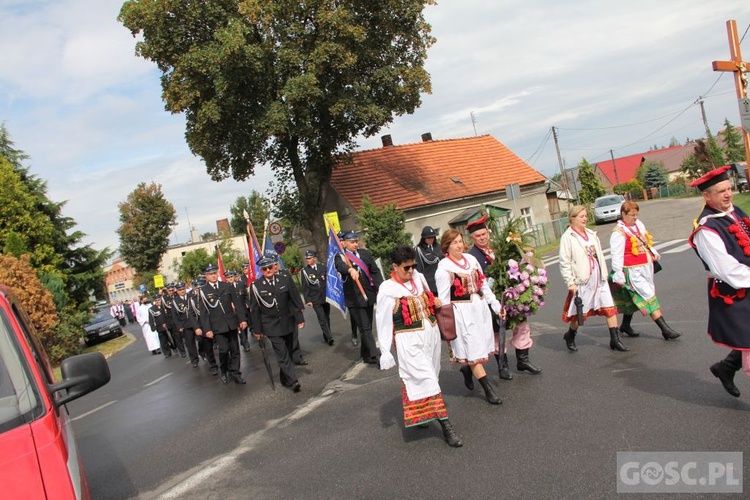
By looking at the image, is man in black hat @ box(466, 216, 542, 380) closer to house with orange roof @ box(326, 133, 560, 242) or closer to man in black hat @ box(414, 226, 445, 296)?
man in black hat @ box(414, 226, 445, 296)

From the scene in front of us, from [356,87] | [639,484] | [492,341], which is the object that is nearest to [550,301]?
[492,341]

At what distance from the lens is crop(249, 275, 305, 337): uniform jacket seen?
9.21 metres

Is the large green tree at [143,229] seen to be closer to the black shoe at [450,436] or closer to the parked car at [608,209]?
the parked car at [608,209]

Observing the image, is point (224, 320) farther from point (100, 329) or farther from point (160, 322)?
point (100, 329)

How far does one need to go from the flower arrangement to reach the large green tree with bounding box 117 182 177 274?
56388 mm

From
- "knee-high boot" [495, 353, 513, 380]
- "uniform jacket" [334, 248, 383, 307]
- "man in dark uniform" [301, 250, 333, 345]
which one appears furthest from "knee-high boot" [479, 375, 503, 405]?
"man in dark uniform" [301, 250, 333, 345]

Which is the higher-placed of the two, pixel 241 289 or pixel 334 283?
pixel 241 289

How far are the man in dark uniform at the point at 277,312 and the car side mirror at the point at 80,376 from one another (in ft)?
18.3

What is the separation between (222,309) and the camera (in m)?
11.1

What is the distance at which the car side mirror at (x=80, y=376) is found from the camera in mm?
3449

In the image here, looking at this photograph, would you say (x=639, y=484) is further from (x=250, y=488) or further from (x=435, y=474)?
(x=250, y=488)

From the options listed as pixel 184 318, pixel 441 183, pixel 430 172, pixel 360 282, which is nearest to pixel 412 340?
pixel 360 282

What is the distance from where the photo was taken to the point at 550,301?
515 inches

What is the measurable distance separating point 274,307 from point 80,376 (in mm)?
5756
